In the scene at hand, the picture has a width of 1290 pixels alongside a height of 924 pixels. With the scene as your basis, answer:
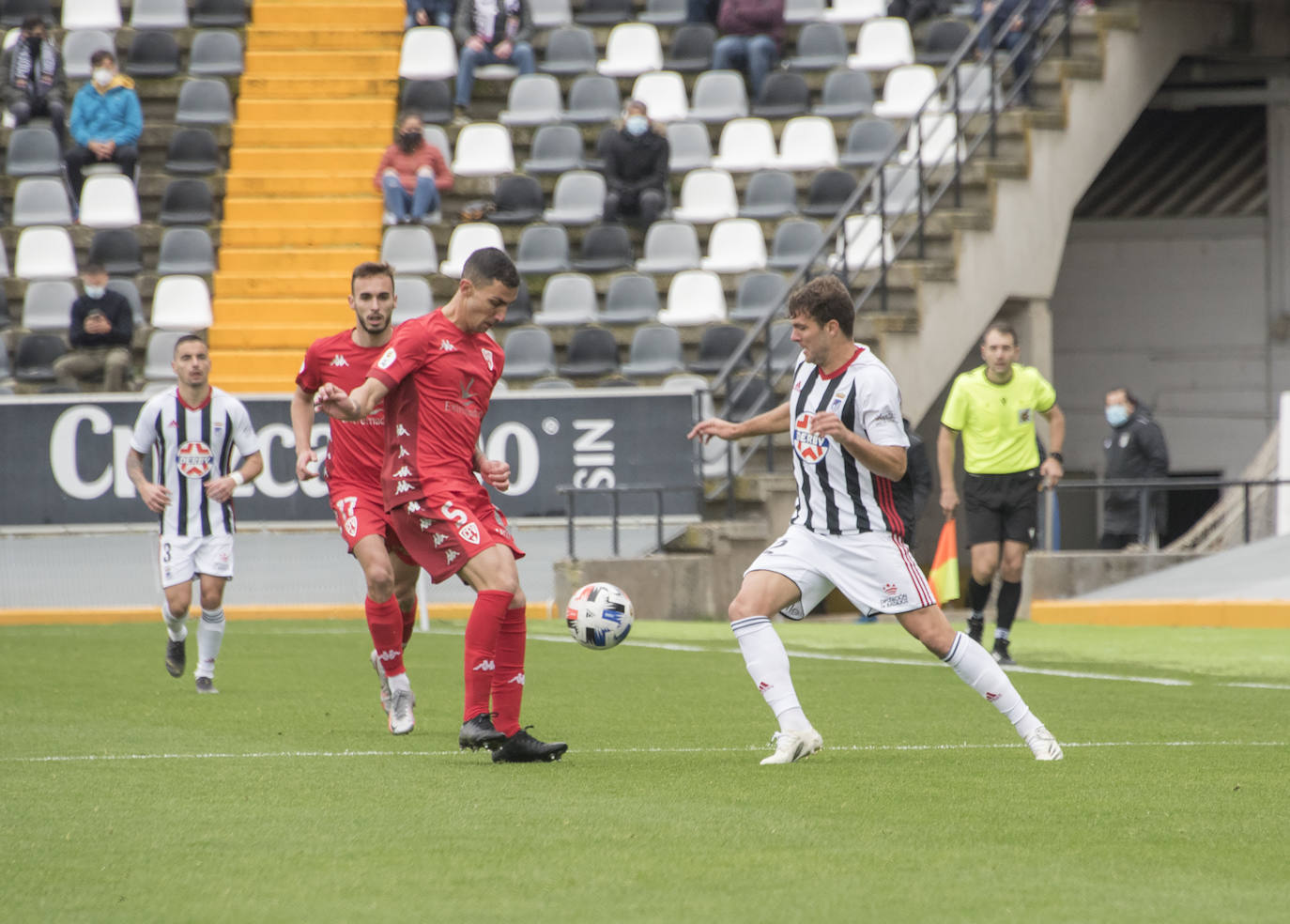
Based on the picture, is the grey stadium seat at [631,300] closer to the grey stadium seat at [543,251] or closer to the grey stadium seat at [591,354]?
the grey stadium seat at [591,354]

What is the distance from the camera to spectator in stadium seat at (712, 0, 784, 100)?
23.8 meters

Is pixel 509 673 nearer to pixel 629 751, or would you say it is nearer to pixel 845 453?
pixel 629 751

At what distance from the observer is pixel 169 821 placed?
5949 millimetres

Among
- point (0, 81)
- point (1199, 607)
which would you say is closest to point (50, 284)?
point (0, 81)

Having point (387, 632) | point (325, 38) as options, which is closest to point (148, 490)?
point (387, 632)

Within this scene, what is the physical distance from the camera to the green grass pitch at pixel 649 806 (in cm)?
473

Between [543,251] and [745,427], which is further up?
[543,251]

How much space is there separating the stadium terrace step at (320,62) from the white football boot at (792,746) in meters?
19.7

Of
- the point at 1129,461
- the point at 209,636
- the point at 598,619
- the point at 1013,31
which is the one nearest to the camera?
the point at 598,619

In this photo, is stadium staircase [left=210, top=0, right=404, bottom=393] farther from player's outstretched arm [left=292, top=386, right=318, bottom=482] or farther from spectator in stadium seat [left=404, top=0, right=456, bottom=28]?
player's outstretched arm [left=292, top=386, right=318, bottom=482]

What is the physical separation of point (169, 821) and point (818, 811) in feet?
6.82

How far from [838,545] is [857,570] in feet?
0.41

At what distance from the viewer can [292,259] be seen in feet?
76.7

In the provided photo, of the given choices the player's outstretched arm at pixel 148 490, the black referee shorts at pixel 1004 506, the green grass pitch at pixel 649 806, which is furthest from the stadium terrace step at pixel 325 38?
the green grass pitch at pixel 649 806
